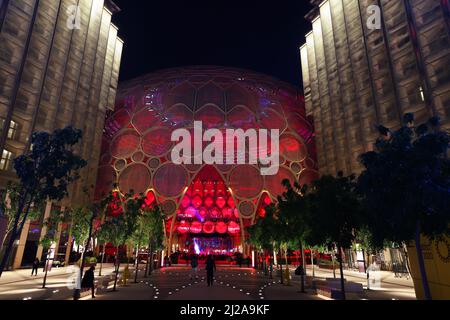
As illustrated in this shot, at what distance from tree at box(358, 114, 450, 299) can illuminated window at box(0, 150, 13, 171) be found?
37.5 metres

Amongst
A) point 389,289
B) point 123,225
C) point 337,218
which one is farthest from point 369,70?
point 123,225

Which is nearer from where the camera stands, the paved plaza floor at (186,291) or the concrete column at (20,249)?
the paved plaza floor at (186,291)

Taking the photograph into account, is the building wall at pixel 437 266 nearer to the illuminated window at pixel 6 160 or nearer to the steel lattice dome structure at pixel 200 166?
the illuminated window at pixel 6 160

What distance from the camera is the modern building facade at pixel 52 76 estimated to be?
34.0m

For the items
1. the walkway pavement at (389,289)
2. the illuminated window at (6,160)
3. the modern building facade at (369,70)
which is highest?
the modern building facade at (369,70)

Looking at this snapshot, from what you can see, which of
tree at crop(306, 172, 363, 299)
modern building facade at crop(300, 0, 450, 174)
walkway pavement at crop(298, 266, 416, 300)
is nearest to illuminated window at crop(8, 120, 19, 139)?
tree at crop(306, 172, 363, 299)

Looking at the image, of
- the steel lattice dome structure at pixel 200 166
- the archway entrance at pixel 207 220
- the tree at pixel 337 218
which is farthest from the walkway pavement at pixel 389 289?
the archway entrance at pixel 207 220

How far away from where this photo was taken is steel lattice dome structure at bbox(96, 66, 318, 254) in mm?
62219

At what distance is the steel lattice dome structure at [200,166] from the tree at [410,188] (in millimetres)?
50962

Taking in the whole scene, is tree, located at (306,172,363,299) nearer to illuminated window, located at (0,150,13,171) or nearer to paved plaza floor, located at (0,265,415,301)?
paved plaza floor, located at (0,265,415,301)

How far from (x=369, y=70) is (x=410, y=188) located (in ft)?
121

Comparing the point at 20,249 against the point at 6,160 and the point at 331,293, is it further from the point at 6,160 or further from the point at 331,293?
the point at 331,293
